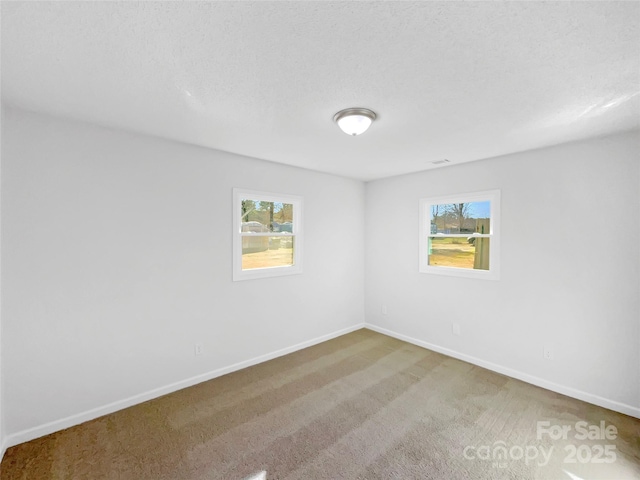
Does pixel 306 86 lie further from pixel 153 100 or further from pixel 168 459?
pixel 168 459

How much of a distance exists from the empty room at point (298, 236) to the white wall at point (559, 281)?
0.06ft

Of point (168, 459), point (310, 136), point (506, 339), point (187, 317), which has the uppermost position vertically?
point (310, 136)

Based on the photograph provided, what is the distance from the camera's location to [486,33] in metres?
1.33

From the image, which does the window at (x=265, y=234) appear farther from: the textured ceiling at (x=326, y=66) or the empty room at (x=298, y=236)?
the textured ceiling at (x=326, y=66)

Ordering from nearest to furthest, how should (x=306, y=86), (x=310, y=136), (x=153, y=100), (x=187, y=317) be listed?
1. (x=306, y=86)
2. (x=153, y=100)
3. (x=310, y=136)
4. (x=187, y=317)

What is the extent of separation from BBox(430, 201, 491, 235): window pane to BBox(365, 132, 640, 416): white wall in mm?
216

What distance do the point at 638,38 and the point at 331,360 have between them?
3.62 meters

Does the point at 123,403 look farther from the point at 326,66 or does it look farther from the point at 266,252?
the point at 326,66

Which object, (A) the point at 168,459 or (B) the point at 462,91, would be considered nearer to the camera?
(B) the point at 462,91

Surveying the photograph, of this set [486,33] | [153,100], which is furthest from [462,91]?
[153,100]

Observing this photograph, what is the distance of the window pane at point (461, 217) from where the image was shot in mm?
3537

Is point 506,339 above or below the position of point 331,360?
above

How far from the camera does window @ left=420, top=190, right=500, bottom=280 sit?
3.42m

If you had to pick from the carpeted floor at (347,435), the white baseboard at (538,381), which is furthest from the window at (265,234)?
the white baseboard at (538,381)
